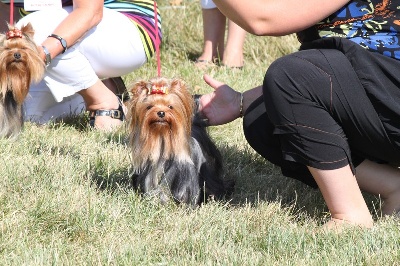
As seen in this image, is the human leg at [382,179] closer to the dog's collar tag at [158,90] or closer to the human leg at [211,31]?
the dog's collar tag at [158,90]

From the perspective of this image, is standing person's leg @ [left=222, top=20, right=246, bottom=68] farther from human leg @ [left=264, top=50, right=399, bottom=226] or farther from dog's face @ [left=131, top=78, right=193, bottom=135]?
human leg @ [left=264, top=50, right=399, bottom=226]

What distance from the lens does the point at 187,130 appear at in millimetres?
3311

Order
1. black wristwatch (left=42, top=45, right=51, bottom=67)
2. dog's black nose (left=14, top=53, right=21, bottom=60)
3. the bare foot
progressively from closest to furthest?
the bare foot
dog's black nose (left=14, top=53, right=21, bottom=60)
black wristwatch (left=42, top=45, right=51, bottom=67)

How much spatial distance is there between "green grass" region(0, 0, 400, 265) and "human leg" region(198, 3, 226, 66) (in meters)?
2.53

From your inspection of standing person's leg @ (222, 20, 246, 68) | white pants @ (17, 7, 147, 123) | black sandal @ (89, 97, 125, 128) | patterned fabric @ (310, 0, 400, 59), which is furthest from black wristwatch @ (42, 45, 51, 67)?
standing person's leg @ (222, 20, 246, 68)

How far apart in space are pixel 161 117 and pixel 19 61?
1237mm

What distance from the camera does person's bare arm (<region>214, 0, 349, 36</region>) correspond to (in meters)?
3.02

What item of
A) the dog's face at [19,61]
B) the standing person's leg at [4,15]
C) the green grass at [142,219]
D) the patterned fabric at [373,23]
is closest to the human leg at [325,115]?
the patterned fabric at [373,23]

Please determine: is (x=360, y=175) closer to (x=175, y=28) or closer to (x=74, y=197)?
(x=74, y=197)

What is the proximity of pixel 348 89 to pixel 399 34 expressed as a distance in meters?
0.29

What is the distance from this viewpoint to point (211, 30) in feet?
22.6

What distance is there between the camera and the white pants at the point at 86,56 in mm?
4586

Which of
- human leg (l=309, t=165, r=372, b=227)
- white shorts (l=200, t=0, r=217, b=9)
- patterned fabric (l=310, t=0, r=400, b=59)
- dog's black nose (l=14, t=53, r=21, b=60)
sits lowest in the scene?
white shorts (l=200, t=0, r=217, b=9)

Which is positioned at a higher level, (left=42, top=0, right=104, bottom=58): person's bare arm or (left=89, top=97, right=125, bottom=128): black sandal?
(left=42, top=0, right=104, bottom=58): person's bare arm
